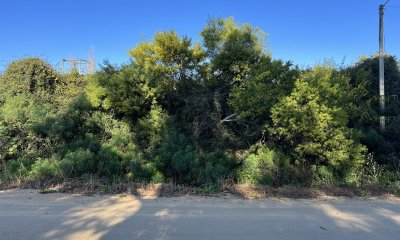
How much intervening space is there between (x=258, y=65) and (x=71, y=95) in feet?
24.7

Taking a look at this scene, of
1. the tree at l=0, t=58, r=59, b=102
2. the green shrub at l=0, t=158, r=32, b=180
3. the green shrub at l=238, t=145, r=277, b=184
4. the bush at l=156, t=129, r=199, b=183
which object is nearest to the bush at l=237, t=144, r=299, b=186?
the green shrub at l=238, t=145, r=277, b=184

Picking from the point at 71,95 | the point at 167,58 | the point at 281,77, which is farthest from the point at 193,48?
the point at 71,95

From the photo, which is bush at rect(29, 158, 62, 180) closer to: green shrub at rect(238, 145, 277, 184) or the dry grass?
the dry grass

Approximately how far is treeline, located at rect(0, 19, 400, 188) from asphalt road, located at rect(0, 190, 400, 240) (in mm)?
2184

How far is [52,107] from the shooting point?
42.6ft

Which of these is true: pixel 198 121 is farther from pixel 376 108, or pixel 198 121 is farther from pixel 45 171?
pixel 376 108

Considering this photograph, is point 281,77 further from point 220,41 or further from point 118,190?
point 118,190

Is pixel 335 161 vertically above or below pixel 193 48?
below

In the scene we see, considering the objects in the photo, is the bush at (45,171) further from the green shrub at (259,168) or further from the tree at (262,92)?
the tree at (262,92)

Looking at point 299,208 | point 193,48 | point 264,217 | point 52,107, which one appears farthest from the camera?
point 193,48

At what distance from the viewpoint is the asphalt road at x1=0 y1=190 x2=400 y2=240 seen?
516cm

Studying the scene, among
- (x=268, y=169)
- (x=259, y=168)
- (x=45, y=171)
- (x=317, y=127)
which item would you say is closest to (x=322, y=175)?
(x=317, y=127)

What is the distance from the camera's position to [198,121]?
12.6 m

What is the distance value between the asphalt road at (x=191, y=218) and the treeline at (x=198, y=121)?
7.17 ft
